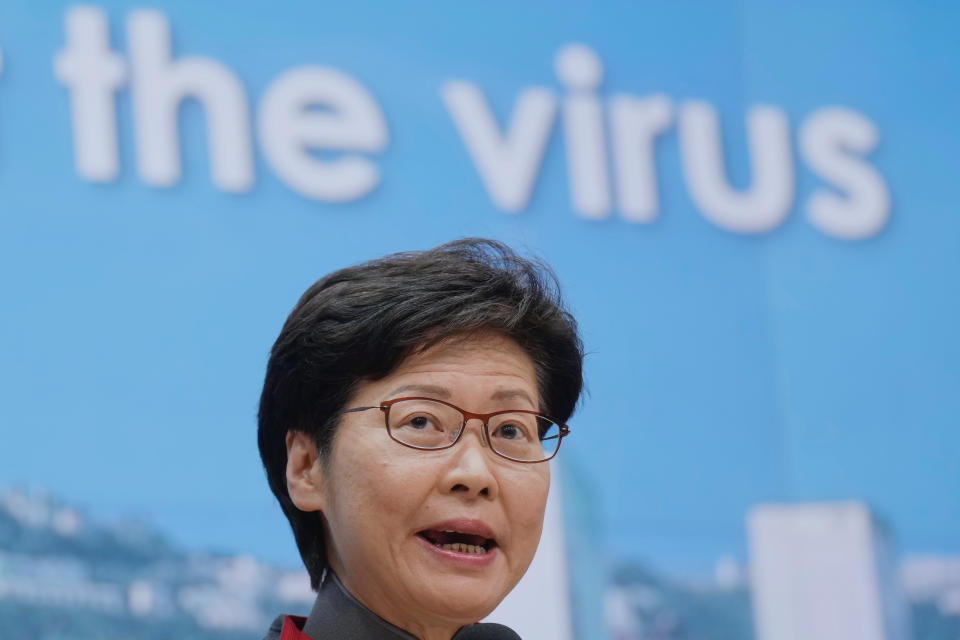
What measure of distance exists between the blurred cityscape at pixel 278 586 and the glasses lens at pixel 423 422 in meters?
1.36

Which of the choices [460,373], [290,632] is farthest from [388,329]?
[290,632]

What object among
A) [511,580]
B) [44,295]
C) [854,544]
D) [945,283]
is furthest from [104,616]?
[945,283]

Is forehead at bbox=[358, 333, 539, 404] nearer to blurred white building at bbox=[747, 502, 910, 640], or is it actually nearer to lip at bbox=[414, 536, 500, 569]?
lip at bbox=[414, 536, 500, 569]

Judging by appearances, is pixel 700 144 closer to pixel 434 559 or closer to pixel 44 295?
pixel 44 295

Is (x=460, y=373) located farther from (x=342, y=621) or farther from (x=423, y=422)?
(x=342, y=621)

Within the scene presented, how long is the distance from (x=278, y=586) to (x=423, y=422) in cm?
139

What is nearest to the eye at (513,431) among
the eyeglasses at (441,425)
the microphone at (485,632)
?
the eyeglasses at (441,425)

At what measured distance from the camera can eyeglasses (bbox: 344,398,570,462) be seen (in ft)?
3.84

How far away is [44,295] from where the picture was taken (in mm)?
2459

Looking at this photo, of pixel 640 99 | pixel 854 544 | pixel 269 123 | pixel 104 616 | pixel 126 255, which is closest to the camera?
pixel 104 616

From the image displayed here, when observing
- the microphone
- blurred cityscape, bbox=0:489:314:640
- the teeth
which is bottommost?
the microphone

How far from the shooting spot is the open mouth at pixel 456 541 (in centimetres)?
116

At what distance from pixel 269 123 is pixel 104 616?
1.05 meters

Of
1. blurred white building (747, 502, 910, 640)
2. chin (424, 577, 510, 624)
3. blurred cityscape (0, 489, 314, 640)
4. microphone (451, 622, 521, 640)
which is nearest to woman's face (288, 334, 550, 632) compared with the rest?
chin (424, 577, 510, 624)
